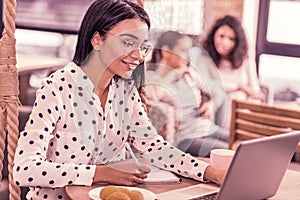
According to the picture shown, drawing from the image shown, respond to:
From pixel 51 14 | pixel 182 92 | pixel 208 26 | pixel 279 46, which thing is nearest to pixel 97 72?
pixel 182 92

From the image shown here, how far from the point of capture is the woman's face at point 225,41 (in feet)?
18.5

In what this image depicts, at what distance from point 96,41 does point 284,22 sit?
151 inches

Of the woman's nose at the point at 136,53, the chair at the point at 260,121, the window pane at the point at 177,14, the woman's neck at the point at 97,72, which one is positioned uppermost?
the woman's nose at the point at 136,53

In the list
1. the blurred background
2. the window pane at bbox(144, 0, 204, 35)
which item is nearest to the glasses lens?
the blurred background

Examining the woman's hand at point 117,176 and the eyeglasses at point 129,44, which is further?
the eyeglasses at point 129,44

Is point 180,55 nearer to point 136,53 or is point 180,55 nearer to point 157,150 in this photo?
point 157,150

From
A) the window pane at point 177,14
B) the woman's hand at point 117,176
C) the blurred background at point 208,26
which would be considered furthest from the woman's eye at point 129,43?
the window pane at point 177,14

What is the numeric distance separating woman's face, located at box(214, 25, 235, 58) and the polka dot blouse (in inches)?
128

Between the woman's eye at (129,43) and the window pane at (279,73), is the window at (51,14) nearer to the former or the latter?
the window pane at (279,73)

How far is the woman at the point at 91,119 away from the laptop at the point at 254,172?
15 cm

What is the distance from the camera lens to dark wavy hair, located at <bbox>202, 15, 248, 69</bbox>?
18.5ft

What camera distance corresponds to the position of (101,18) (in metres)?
2.22

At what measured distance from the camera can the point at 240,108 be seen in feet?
15.0

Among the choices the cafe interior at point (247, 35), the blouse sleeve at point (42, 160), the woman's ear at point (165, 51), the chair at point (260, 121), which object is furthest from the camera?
the woman's ear at point (165, 51)
